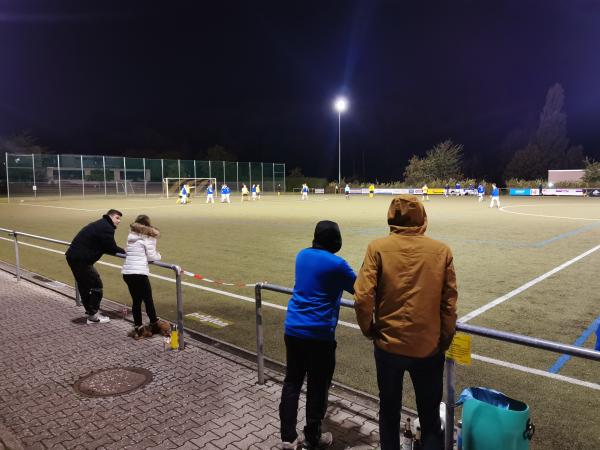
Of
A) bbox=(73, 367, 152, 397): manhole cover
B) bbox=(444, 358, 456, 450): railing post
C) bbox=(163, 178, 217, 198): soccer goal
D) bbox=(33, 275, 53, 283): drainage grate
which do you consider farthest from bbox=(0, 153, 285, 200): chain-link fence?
bbox=(444, 358, 456, 450): railing post

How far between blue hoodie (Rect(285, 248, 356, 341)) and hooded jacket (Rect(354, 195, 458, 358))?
16.7 inches

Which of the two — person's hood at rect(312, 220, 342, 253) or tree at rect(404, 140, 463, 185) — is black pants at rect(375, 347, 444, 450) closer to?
person's hood at rect(312, 220, 342, 253)

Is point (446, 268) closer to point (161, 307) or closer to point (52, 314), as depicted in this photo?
point (161, 307)

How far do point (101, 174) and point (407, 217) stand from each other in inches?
1996

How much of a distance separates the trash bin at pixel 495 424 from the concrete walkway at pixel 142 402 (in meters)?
0.86

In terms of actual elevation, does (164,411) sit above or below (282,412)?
below

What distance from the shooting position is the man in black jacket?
6641 mm

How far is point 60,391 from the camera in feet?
15.5

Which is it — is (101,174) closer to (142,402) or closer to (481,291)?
(481,291)

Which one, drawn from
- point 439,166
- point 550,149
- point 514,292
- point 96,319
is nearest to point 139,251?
point 96,319

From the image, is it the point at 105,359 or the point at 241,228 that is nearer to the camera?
the point at 105,359

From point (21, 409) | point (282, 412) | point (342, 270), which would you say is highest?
point (342, 270)

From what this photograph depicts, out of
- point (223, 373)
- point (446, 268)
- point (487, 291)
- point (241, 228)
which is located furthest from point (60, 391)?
point (241, 228)

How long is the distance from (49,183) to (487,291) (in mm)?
46639
